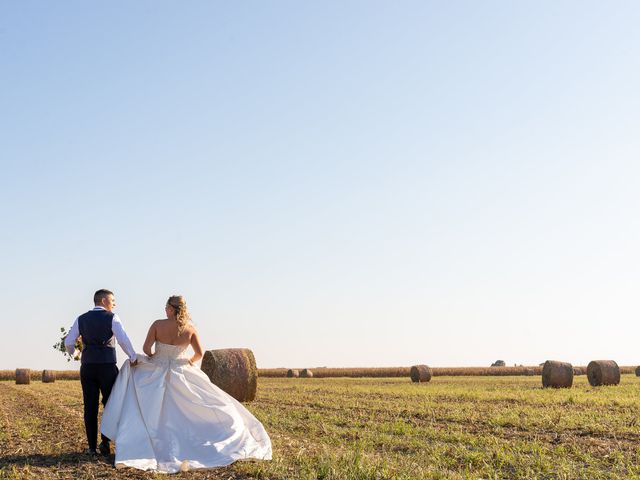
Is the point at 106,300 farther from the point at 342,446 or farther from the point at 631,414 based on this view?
the point at 631,414

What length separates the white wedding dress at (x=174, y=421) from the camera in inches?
373

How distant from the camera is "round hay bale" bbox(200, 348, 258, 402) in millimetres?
22344

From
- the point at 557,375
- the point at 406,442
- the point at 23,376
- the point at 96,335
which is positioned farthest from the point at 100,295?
the point at 23,376

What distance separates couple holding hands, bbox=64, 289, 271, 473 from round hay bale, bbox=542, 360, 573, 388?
2288 centimetres

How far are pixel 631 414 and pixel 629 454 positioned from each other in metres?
5.90

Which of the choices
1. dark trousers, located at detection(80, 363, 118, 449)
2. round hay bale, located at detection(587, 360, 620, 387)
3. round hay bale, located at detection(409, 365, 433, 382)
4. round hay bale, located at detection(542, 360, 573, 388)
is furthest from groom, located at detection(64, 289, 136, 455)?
round hay bale, located at detection(409, 365, 433, 382)

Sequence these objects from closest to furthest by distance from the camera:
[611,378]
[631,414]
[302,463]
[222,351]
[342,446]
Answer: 1. [302,463]
2. [342,446]
3. [631,414]
4. [222,351]
5. [611,378]

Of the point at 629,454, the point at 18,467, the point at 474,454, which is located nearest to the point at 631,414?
the point at 629,454

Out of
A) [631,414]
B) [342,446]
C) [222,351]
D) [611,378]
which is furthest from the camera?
[611,378]

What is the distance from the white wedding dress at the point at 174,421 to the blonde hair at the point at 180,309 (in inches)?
14.8

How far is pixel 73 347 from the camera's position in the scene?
1052cm

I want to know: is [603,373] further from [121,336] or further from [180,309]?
[121,336]

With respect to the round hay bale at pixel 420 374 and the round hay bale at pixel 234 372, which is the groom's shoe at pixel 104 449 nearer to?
the round hay bale at pixel 234 372

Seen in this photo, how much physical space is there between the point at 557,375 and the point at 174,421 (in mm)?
23708
